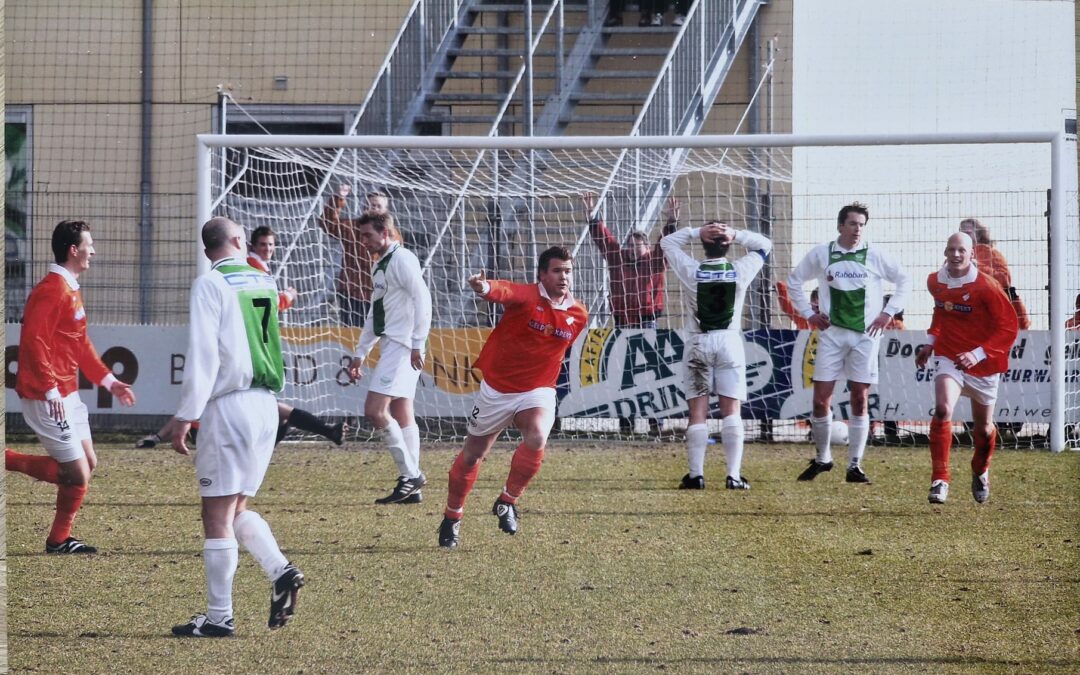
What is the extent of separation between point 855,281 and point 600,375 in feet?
9.24

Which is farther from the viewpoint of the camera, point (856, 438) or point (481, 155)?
point (481, 155)

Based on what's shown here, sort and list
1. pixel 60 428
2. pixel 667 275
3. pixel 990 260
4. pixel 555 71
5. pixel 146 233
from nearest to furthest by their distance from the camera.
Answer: pixel 60 428 → pixel 990 260 → pixel 667 275 → pixel 146 233 → pixel 555 71

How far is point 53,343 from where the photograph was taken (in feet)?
18.3

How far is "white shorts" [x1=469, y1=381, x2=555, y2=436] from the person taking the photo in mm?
6098

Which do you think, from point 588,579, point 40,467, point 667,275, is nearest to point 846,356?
point 667,275

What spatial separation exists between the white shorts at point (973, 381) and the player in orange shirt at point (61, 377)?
4.49 metres

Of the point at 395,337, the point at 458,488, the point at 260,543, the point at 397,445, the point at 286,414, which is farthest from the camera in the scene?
the point at 286,414

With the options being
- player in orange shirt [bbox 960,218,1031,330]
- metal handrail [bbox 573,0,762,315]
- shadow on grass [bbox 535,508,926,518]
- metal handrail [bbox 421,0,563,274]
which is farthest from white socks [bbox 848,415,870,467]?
metal handrail [bbox 573,0,762,315]

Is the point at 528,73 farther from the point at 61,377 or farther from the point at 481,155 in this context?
the point at 61,377

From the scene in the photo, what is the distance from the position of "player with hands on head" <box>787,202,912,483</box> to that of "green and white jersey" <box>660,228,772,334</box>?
0.43 meters

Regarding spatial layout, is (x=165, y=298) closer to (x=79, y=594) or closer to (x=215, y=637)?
(x=79, y=594)

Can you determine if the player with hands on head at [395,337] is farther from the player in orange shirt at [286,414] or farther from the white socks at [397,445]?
the player in orange shirt at [286,414]

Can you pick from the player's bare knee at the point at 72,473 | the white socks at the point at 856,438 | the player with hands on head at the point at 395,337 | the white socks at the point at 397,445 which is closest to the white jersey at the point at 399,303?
the player with hands on head at the point at 395,337

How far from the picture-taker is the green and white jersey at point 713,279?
26.5 ft
